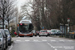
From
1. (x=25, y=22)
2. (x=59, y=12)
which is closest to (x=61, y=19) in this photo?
(x=59, y=12)

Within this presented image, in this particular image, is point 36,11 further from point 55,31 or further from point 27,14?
point 55,31

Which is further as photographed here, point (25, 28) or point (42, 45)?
point (25, 28)

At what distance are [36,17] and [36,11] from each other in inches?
230

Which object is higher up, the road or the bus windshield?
the bus windshield

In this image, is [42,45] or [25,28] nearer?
[42,45]

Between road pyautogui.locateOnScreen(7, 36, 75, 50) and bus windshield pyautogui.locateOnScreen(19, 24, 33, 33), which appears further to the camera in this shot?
bus windshield pyautogui.locateOnScreen(19, 24, 33, 33)

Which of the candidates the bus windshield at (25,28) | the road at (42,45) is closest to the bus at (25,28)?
the bus windshield at (25,28)

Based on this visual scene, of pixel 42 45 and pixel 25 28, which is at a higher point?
pixel 25 28

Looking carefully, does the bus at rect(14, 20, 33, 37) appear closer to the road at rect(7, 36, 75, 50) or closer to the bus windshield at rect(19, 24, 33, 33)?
the bus windshield at rect(19, 24, 33, 33)

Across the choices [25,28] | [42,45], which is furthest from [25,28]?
[42,45]

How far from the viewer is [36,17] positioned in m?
72.1


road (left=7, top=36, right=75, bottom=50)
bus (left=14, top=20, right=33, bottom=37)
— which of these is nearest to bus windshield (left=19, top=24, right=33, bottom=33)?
bus (left=14, top=20, right=33, bottom=37)

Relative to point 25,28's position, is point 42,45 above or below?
below

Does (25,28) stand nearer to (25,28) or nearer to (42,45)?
(25,28)
